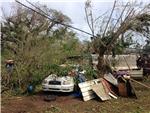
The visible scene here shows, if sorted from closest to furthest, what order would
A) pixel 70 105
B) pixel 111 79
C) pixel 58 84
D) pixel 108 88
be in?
pixel 70 105 → pixel 58 84 → pixel 108 88 → pixel 111 79

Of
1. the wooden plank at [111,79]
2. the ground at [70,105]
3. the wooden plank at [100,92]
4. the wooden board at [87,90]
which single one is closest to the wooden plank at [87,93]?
the wooden board at [87,90]

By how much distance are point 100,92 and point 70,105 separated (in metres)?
1.80

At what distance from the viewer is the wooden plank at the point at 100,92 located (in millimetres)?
14180

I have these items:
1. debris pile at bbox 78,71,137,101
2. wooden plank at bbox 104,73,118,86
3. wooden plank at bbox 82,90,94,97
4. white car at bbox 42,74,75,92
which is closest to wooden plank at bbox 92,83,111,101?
debris pile at bbox 78,71,137,101

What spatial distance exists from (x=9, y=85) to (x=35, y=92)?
3.86 feet

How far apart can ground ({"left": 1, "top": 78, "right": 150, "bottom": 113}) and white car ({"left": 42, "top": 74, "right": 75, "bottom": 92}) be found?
1.00 feet

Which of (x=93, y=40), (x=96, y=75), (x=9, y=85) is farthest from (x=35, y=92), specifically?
(x=93, y=40)

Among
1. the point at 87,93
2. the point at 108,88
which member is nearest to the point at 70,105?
the point at 87,93

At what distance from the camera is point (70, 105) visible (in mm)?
13180

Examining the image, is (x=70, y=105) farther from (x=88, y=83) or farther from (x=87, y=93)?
(x=88, y=83)

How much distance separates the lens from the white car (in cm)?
1467

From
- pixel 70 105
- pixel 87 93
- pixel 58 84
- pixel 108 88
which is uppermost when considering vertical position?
pixel 58 84

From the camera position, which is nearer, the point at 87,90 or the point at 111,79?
the point at 87,90

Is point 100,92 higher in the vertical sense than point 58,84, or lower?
lower
